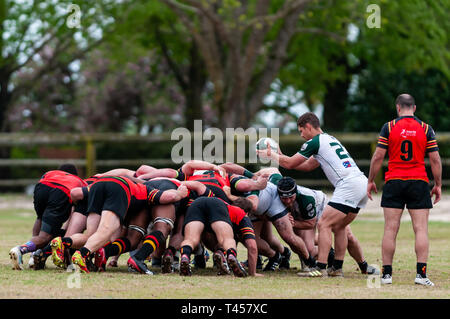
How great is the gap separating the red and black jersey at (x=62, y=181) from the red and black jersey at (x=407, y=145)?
13.1 ft

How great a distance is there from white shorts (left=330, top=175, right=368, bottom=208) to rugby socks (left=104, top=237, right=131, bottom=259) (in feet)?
8.27

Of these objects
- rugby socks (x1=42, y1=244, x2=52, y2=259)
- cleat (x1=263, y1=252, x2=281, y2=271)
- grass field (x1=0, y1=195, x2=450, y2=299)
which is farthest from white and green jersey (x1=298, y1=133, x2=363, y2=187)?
rugby socks (x1=42, y1=244, x2=52, y2=259)

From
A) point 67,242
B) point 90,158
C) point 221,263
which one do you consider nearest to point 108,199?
point 67,242

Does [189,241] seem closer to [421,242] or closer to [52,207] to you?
[52,207]

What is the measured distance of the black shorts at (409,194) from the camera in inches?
344

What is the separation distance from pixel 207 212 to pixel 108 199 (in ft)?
3.86

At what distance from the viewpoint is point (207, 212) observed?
975 centimetres

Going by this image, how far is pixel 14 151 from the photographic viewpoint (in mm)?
35188

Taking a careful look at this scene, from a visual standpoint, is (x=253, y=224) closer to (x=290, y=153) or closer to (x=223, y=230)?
(x=223, y=230)

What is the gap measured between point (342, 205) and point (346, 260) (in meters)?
2.61

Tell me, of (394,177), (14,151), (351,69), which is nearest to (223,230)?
(394,177)

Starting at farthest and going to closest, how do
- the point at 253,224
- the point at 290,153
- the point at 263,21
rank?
1. the point at 290,153
2. the point at 263,21
3. the point at 253,224

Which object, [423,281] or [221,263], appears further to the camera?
[221,263]

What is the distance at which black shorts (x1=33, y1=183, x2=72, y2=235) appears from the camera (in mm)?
10211
